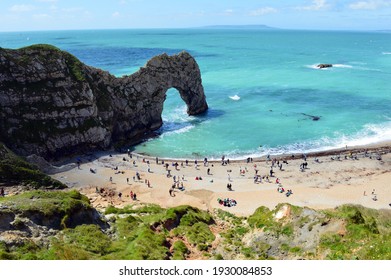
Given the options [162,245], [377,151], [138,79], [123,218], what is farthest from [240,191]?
[138,79]

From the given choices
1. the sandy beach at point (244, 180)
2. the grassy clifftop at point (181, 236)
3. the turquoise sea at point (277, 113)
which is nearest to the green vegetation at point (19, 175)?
the sandy beach at point (244, 180)

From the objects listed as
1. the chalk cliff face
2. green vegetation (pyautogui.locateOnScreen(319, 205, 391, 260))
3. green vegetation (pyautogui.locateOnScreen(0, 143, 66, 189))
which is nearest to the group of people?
green vegetation (pyautogui.locateOnScreen(0, 143, 66, 189))

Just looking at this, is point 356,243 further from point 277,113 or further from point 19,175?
point 277,113

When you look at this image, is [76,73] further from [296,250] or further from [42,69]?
[296,250]

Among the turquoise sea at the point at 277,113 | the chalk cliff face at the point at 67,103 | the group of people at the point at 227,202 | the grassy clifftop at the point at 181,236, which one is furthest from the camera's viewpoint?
the turquoise sea at the point at 277,113

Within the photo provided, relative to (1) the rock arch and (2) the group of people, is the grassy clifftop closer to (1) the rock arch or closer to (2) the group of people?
(2) the group of people

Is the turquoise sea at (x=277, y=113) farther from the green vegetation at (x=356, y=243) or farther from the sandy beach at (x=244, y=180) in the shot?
the green vegetation at (x=356, y=243)

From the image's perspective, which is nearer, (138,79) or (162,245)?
(162,245)
